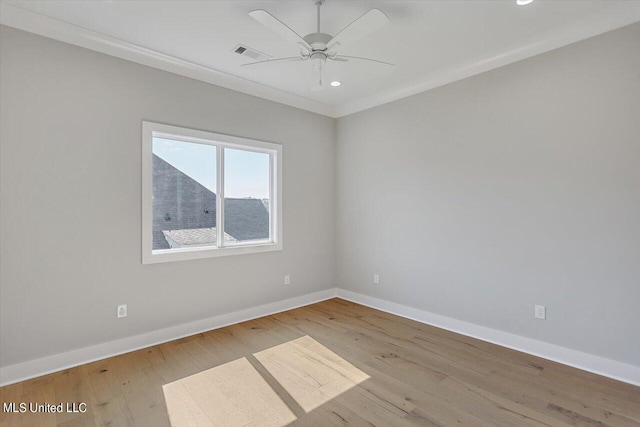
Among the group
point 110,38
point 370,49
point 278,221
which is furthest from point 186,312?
point 370,49

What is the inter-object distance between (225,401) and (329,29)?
9.92 ft

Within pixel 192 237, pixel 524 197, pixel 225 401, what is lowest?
pixel 225 401

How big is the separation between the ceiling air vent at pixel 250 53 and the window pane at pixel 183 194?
3.61 ft

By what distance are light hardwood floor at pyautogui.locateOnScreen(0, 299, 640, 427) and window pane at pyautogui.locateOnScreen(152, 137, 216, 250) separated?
1.07 metres

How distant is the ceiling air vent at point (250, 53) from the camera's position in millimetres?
2994

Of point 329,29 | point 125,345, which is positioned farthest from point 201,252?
point 329,29

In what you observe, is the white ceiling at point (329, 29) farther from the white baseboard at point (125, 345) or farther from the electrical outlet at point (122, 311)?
the white baseboard at point (125, 345)

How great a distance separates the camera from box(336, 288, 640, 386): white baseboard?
253 centimetres

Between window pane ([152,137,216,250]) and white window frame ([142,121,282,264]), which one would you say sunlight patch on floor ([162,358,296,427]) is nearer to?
white window frame ([142,121,282,264])

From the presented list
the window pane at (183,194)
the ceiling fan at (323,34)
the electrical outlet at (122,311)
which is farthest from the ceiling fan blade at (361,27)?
the electrical outlet at (122,311)

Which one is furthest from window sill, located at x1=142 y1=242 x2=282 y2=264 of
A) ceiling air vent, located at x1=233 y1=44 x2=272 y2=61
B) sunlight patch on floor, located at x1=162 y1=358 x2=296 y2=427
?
ceiling air vent, located at x1=233 y1=44 x2=272 y2=61

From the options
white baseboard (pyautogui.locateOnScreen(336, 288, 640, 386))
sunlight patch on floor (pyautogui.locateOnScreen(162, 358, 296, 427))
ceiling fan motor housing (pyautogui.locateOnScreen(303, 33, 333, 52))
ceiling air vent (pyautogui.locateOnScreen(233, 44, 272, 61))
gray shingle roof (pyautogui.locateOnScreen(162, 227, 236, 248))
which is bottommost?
sunlight patch on floor (pyautogui.locateOnScreen(162, 358, 296, 427))

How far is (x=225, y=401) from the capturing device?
7.40 feet

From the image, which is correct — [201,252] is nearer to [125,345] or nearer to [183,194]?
[183,194]
